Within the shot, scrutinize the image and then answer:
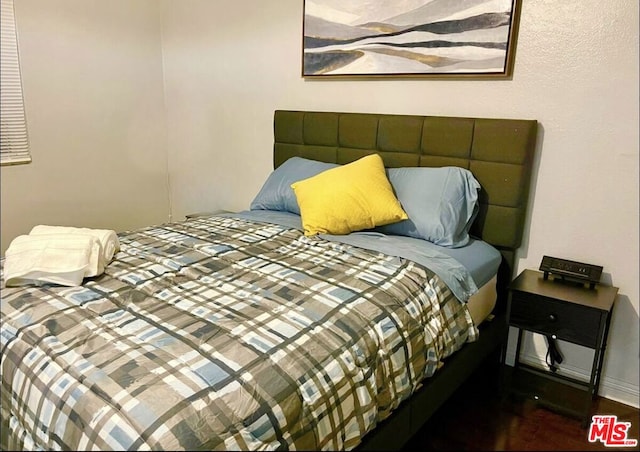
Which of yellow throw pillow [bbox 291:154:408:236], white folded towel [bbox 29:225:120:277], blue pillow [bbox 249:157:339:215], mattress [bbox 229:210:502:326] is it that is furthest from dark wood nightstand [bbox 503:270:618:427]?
white folded towel [bbox 29:225:120:277]

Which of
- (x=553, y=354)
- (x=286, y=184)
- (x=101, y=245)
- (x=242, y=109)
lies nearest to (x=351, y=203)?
(x=286, y=184)

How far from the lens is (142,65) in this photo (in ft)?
10.2

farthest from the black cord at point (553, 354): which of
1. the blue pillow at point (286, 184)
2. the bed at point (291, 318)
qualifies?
the blue pillow at point (286, 184)

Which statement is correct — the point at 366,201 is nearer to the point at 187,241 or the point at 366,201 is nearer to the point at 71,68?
the point at 187,241

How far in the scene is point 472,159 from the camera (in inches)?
79.6

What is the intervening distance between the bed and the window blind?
807 mm

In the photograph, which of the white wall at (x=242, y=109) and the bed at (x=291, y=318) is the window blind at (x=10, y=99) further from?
the bed at (x=291, y=318)

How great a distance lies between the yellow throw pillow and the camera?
1.95 metres

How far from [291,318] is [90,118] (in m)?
2.10

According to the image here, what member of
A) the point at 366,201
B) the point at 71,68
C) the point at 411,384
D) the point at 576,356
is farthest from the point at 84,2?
the point at 576,356

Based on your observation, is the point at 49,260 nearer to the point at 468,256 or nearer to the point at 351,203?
the point at 351,203

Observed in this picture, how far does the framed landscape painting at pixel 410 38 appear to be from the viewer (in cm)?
193

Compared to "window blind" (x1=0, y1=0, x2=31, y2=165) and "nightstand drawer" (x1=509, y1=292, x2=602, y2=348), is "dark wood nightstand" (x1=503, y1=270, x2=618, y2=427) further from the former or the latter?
"window blind" (x1=0, y1=0, x2=31, y2=165)

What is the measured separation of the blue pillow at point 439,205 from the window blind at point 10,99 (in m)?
1.71
